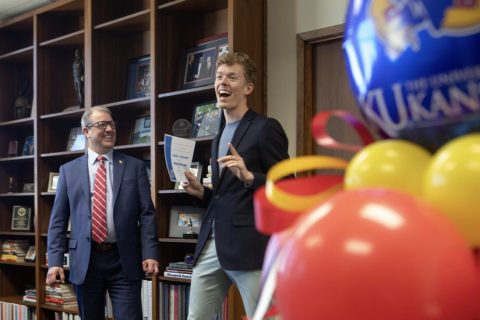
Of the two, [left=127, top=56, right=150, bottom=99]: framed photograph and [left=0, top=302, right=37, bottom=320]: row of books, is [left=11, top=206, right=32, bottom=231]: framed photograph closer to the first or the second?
[left=0, top=302, right=37, bottom=320]: row of books

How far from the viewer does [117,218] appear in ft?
8.15

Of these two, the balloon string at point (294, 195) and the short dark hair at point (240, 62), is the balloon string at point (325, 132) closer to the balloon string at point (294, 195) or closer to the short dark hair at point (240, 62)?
the balloon string at point (294, 195)

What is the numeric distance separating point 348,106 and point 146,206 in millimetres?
1111

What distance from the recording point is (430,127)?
759mm

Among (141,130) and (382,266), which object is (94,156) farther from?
(382,266)

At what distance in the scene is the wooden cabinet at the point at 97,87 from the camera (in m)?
3.28

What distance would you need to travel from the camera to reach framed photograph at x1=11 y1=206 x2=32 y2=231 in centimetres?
442

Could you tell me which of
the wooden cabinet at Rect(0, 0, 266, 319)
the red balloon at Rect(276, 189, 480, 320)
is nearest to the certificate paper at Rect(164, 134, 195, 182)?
the wooden cabinet at Rect(0, 0, 266, 319)

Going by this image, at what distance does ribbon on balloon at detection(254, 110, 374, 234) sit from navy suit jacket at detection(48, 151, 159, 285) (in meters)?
1.73

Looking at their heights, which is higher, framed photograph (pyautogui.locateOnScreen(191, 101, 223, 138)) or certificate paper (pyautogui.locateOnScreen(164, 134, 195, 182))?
framed photograph (pyautogui.locateOnScreen(191, 101, 223, 138))

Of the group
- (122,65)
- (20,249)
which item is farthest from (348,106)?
(20,249)

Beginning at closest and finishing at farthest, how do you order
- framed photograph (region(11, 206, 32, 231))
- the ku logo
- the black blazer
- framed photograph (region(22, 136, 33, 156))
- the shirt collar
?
the ku logo, the black blazer, the shirt collar, framed photograph (region(11, 206, 32, 231)), framed photograph (region(22, 136, 33, 156))

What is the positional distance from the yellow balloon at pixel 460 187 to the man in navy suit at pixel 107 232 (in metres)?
1.92

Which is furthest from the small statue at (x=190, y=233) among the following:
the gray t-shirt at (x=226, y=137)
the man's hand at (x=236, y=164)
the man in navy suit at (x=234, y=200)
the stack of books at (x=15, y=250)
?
the stack of books at (x=15, y=250)
